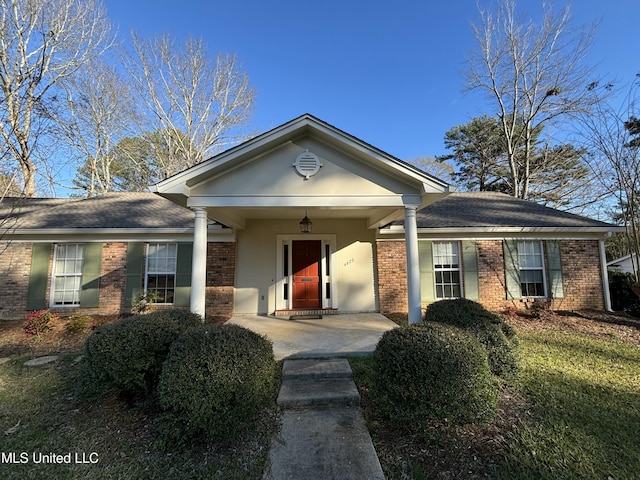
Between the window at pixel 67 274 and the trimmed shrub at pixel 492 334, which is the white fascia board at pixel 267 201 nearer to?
the trimmed shrub at pixel 492 334

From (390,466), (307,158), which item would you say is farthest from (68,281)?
(390,466)

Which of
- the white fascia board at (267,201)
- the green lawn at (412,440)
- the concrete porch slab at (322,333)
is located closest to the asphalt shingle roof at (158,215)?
the white fascia board at (267,201)

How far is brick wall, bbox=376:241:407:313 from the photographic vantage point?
8844mm

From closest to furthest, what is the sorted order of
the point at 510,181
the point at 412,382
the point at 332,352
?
the point at 412,382
the point at 332,352
the point at 510,181

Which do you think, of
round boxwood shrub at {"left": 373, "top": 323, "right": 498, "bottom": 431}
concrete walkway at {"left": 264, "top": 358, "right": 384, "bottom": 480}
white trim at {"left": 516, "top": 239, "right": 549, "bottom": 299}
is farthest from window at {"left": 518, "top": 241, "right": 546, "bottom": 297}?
concrete walkway at {"left": 264, "top": 358, "right": 384, "bottom": 480}

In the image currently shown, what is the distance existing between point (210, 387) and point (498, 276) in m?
8.97

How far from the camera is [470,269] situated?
902 centimetres

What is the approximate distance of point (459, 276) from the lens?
911 centimetres

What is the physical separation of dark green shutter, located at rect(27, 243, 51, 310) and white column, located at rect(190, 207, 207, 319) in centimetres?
618

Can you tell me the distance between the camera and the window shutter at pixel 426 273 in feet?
29.2

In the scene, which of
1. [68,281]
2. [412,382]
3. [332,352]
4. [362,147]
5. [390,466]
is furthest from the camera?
[68,281]

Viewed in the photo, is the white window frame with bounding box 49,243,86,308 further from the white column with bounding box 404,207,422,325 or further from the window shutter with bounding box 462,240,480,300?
the window shutter with bounding box 462,240,480,300

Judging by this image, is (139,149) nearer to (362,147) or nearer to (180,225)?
(180,225)

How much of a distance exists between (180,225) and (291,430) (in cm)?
745
